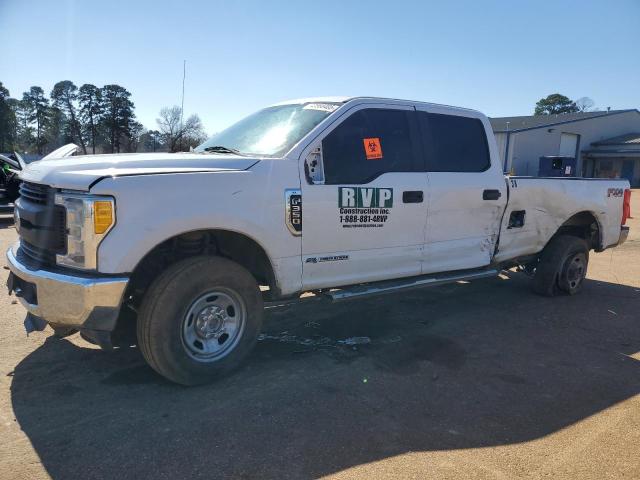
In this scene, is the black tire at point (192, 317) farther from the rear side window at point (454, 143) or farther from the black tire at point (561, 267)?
the black tire at point (561, 267)

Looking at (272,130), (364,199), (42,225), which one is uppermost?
A: (272,130)

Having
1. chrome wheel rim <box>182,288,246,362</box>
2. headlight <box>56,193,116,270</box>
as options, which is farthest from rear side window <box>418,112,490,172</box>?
headlight <box>56,193,116,270</box>

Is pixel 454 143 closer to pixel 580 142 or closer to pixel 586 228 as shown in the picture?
pixel 586 228

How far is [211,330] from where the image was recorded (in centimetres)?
363

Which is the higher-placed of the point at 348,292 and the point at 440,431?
the point at 348,292

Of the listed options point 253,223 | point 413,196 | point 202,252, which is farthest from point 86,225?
point 413,196

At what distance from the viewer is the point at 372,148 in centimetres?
434

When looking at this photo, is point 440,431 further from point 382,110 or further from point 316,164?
point 382,110

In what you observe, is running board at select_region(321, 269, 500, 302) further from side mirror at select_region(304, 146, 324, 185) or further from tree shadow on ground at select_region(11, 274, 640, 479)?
side mirror at select_region(304, 146, 324, 185)

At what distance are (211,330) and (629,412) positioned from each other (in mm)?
2969

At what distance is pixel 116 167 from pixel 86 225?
454mm

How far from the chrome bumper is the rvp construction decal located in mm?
1757

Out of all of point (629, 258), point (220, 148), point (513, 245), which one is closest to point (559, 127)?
point (629, 258)

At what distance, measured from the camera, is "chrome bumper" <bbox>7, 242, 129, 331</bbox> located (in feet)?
10.1
